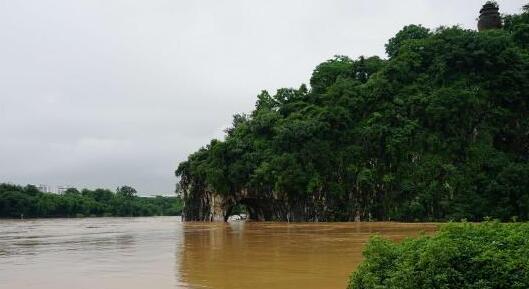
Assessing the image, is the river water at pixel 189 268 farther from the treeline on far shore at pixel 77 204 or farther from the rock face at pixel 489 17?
the treeline on far shore at pixel 77 204

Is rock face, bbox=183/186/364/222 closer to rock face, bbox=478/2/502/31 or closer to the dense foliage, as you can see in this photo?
the dense foliage

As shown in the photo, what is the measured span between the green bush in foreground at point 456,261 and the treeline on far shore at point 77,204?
5938cm

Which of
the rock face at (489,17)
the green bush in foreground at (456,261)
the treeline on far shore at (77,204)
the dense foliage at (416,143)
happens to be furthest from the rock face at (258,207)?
the green bush in foreground at (456,261)

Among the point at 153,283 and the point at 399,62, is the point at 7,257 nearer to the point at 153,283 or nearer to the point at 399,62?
the point at 153,283

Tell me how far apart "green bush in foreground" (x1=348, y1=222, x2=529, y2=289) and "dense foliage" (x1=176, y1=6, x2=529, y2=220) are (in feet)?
96.0

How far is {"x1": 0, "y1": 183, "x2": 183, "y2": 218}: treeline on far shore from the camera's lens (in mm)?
82625

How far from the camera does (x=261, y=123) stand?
154 ft

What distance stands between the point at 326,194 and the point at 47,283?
103ft

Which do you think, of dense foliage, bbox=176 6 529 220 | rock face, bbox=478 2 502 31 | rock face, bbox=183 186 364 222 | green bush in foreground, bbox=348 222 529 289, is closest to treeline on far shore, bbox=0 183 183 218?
rock face, bbox=183 186 364 222

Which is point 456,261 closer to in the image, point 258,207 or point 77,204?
point 258,207

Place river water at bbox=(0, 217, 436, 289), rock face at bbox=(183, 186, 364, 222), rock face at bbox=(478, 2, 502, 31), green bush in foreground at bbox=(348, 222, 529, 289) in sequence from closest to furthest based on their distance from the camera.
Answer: green bush in foreground at bbox=(348, 222, 529, 289) < river water at bbox=(0, 217, 436, 289) < rock face at bbox=(183, 186, 364, 222) < rock face at bbox=(478, 2, 502, 31)

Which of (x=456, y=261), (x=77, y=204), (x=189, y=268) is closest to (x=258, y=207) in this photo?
(x=189, y=268)

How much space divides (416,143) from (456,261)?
3348 cm

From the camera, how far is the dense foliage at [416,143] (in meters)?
34.7
